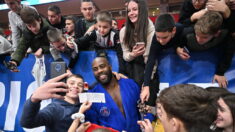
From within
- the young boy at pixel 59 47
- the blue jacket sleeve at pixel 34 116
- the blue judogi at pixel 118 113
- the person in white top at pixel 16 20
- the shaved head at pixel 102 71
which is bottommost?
the blue judogi at pixel 118 113

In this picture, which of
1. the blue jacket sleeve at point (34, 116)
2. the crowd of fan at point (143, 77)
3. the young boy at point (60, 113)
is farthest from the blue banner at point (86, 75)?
the blue jacket sleeve at point (34, 116)

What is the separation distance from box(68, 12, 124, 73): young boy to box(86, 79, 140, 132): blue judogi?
330 millimetres

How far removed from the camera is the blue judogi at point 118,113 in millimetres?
1780

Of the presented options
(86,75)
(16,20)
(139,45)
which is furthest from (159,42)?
(16,20)

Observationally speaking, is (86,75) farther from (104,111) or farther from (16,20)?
(16,20)

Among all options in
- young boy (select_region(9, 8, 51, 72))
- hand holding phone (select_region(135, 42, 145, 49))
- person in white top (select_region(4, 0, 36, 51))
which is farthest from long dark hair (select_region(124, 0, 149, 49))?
person in white top (select_region(4, 0, 36, 51))

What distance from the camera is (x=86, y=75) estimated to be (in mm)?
2457

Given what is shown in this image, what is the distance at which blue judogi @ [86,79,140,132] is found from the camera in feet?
5.84

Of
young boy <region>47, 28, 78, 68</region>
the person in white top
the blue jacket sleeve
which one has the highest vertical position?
the person in white top

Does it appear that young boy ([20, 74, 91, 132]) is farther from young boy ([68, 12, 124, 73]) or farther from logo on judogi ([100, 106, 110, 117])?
young boy ([68, 12, 124, 73])

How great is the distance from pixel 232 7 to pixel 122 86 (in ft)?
3.56

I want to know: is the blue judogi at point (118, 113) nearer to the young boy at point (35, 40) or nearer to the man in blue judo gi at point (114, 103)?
the man in blue judo gi at point (114, 103)

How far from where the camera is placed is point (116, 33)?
219 centimetres

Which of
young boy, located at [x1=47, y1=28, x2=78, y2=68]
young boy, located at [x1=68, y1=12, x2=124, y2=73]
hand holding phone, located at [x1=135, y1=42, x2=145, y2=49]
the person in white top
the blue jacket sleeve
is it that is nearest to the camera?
the blue jacket sleeve
